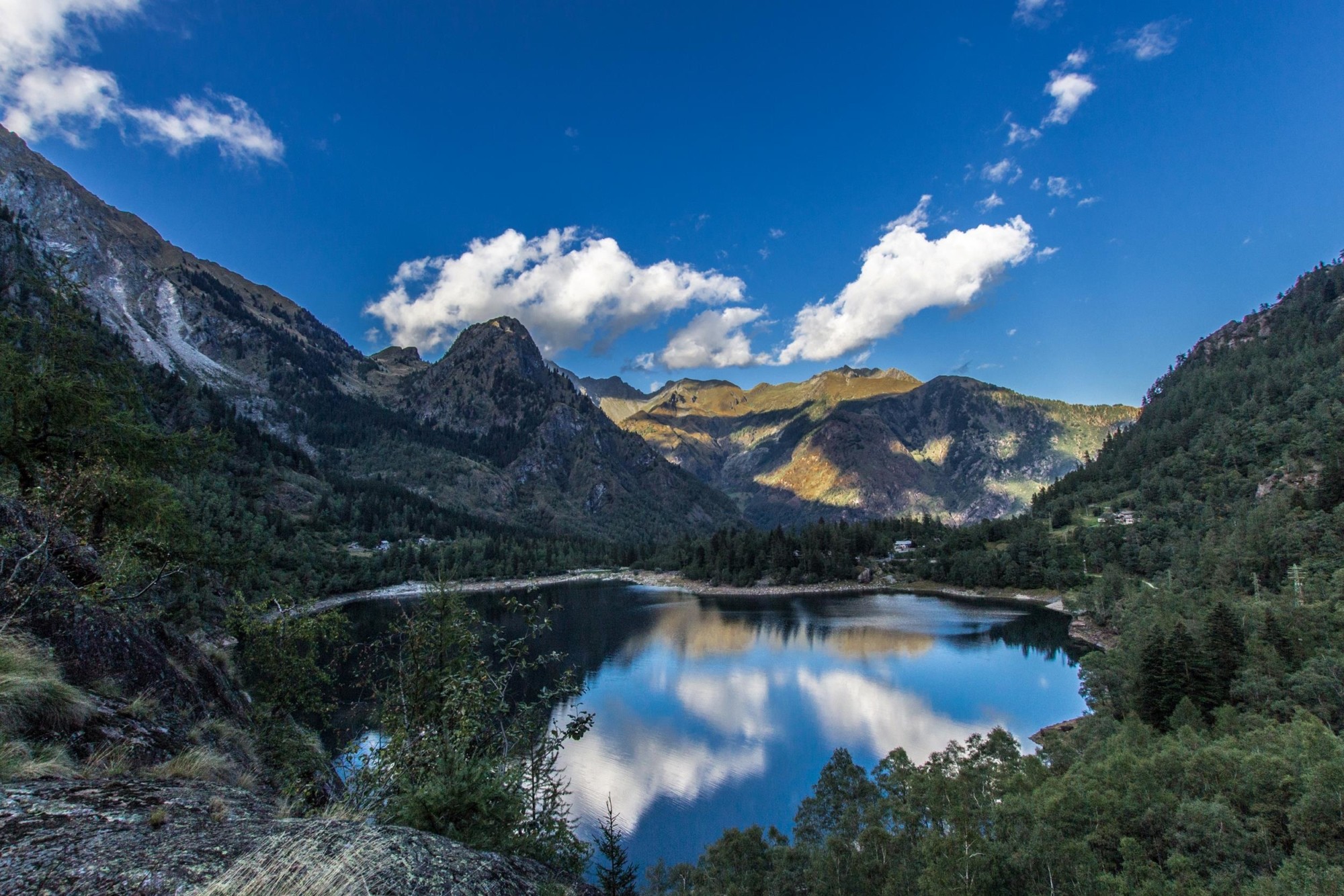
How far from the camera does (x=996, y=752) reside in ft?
102

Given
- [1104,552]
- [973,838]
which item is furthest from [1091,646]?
[973,838]

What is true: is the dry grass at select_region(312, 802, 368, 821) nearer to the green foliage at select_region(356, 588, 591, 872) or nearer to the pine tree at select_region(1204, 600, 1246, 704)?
the green foliage at select_region(356, 588, 591, 872)

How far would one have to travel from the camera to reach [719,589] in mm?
135625

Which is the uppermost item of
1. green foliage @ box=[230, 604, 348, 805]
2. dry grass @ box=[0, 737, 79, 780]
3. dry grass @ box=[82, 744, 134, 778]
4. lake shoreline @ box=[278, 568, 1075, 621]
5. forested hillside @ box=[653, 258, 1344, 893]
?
dry grass @ box=[0, 737, 79, 780]

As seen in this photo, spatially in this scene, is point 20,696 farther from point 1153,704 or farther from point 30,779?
point 1153,704

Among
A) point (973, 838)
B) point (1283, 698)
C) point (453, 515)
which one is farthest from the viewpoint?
point (453, 515)

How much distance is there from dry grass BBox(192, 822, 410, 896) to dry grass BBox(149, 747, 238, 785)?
2267mm

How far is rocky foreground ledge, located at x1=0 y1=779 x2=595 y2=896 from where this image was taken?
3.00 meters

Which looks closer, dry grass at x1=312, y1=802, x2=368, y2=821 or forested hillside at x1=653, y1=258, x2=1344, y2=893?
dry grass at x1=312, y1=802, x2=368, y2=821

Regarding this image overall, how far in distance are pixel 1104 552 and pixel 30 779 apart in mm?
140602

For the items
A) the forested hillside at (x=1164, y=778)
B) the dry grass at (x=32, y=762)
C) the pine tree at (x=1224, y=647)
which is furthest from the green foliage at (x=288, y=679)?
the pine tree at (x=1224, y=647)

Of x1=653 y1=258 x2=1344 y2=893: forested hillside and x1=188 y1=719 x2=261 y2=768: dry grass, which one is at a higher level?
x1=188 y1=719 x2=261 y2=768: dry grass

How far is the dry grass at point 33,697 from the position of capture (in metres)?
4.65

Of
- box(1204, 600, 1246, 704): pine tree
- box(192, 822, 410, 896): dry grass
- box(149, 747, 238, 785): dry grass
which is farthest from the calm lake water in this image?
box(1204, 600, 1246, 704): pine tree
